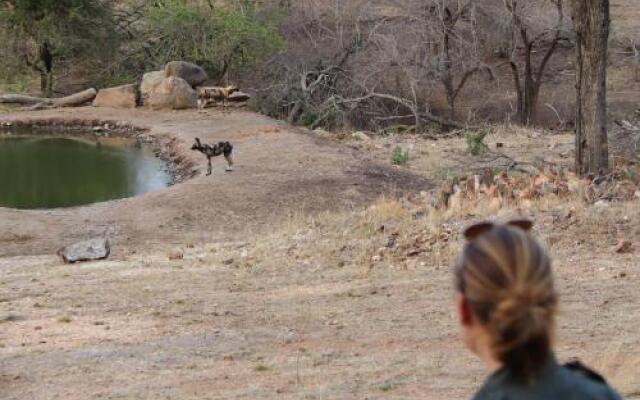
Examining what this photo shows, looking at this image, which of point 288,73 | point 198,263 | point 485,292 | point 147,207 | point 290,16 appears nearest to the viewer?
point 485,292

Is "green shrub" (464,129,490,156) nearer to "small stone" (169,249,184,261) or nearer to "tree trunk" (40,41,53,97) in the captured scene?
"small stone" (169,249,184,261)

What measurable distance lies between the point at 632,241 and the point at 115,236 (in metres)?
7.46

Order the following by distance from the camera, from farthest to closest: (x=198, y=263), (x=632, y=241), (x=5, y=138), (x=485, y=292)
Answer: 1. (x=5, y=138)
2. (x=198, y=263)
3. (x=632, y=241)
4. (x=485, y=292)

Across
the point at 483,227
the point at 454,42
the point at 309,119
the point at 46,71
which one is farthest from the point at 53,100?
the point at 483,227

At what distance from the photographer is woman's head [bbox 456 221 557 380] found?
2.16 m

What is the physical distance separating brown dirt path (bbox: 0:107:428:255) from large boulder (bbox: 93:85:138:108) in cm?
736

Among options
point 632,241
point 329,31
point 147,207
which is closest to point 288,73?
point 329,31

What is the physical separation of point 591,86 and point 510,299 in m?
12.4

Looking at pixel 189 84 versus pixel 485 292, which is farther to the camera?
pixel 189 84

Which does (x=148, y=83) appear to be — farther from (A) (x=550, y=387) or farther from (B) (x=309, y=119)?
→ (A) (x=550, y=387)

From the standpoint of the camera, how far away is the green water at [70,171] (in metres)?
19.9

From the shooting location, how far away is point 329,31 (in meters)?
29.5

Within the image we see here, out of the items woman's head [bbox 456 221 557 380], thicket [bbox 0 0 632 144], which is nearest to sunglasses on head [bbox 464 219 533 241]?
woman's head [bbox 456 221 557 380]

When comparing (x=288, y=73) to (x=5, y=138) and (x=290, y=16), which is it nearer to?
(x=290, y=16)
